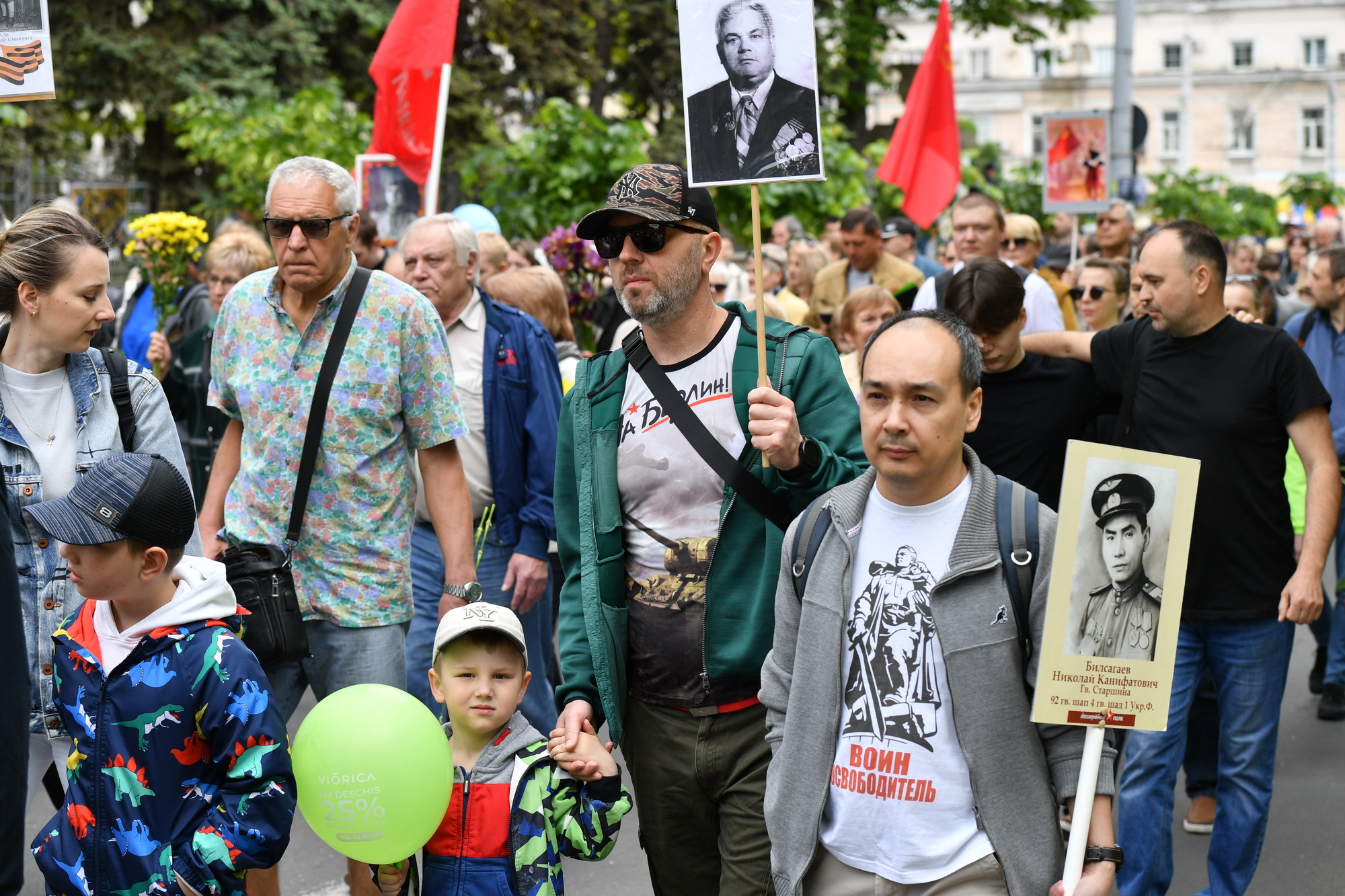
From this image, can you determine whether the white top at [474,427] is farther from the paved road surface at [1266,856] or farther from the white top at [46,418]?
the white top at [46,418]

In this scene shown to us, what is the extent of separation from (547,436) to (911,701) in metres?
2.90

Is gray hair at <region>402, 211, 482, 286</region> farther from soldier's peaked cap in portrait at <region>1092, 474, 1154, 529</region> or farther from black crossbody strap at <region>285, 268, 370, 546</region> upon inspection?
soldier's peaked cap in portrait at <region>1092, 474, 1154, 529</region>

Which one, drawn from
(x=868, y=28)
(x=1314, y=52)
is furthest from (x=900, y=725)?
(x=1314, y=52)

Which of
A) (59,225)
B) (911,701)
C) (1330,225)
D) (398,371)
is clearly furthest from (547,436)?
(1330,225)

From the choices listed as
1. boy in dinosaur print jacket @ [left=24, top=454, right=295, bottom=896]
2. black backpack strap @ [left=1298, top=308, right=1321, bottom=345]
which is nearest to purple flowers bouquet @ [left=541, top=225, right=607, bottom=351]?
black backpack strap @ [left=1298, top=308, right=1321, bottom=345]

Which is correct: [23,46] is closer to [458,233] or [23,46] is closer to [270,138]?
[458,233]

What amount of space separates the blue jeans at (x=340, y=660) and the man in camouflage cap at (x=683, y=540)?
3.12ft

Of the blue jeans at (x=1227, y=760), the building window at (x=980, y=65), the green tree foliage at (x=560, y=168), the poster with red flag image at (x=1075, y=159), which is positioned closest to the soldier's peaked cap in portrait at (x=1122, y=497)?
the blue jeans at (x=1227, y=760)

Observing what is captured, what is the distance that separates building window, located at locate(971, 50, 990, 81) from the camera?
3029 inches

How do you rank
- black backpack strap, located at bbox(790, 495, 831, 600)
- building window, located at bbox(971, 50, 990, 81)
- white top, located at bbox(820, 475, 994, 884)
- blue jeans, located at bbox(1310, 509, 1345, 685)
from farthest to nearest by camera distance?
building window, located at bbox(971, 50, 990, 81), blue jeans, located at bbox(1310, 509, 1345, 685), black backpack strap, located at bbox(790, 495, 831, 600), white top, located at bbox(820, 475, 994, 884)

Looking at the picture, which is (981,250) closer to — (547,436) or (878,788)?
(547,436)

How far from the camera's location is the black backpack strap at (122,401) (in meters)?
3.87

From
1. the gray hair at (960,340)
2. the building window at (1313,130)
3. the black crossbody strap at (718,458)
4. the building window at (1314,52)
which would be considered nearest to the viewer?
the gray hair at (960,340)

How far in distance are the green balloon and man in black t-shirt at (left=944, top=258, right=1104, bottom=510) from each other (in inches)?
88.8
